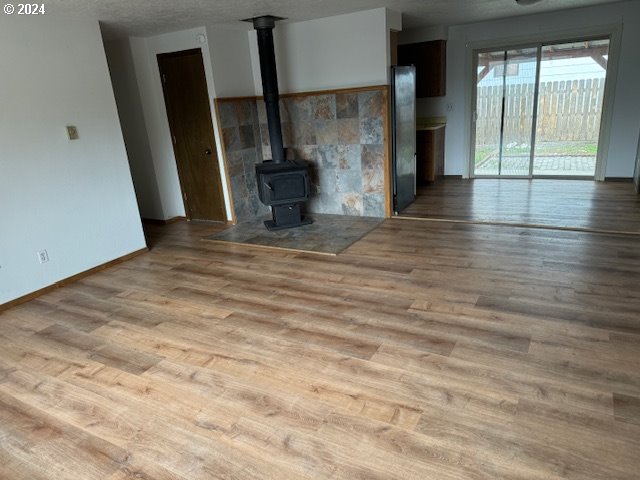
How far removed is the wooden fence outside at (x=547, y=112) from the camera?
610 cm

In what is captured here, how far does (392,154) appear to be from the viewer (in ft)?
16.2

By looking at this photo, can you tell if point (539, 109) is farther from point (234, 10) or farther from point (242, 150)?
point (234, 10)

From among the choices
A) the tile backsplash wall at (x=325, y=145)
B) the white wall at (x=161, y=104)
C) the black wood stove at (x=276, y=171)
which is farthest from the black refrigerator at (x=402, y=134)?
the white wall at (x=161, y=104)

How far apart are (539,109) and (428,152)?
5.69 feet

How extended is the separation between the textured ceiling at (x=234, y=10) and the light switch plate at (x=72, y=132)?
0.90 metres

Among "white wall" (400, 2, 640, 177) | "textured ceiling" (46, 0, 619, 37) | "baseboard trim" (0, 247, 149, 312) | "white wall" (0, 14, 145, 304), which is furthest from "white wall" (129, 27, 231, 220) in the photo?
"white wall" (400, 2, 640, 177)

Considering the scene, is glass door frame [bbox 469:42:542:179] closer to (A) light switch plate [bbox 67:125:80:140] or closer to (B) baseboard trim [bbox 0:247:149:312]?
(B) baseboard trim [bbox 0:247:149:312]

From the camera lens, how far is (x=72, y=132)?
12.2 ft

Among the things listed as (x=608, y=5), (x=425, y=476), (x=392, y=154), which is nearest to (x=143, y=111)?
(x=392, y=154)

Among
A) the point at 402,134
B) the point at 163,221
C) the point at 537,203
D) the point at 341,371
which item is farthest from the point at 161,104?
the point at 537,203

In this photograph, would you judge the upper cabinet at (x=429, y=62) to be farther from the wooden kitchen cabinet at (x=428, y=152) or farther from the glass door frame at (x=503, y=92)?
the wooden kitchen cabinet at (x=428, y=152)

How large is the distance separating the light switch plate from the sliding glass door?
18.2ft

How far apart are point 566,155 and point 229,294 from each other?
578cm

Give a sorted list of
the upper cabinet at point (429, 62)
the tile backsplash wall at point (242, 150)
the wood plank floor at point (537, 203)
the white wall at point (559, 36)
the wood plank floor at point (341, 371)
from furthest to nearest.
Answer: the upper cabinet at point (429, 62), the white wall at point (559, 36), the tile backsplash wall at point (242, 150), the wood plank floor at point (537, 203), the wood plank floor at point (341, 371)
